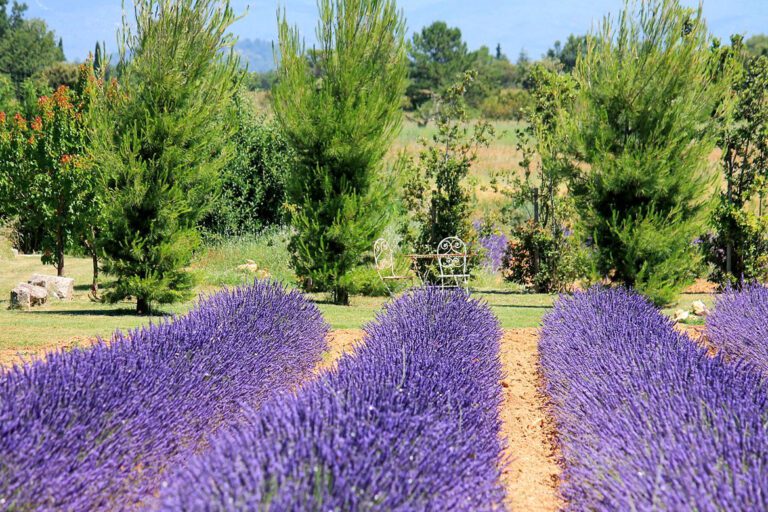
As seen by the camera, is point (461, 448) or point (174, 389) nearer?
point (461, 448)

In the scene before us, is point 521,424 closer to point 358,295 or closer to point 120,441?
point 120,441

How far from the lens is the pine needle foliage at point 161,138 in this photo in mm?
9195

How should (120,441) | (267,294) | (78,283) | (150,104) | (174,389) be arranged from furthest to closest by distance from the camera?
(78,283) < (150,104) < (267,294) < (174,389) < (120,441)

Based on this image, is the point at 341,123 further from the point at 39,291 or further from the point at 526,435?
the point at 526,435

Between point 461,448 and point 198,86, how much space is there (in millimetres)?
7589

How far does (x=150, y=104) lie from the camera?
9266 mm

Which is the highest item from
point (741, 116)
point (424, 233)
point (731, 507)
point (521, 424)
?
point (741, 116)

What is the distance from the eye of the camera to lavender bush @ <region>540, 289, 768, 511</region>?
109 inches

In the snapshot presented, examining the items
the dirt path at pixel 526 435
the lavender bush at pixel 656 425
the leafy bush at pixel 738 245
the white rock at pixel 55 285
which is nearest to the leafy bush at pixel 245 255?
the white rock at pixel 55 285

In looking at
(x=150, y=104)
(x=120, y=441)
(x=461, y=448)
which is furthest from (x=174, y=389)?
(x=150, y=104)

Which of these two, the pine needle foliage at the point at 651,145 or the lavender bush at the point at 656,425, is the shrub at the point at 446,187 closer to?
the pine needle foliage at the point at 651,145

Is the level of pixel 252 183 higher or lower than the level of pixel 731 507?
higher

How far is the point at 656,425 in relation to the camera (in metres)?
3.45

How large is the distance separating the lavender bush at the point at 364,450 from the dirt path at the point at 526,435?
0.34 m
